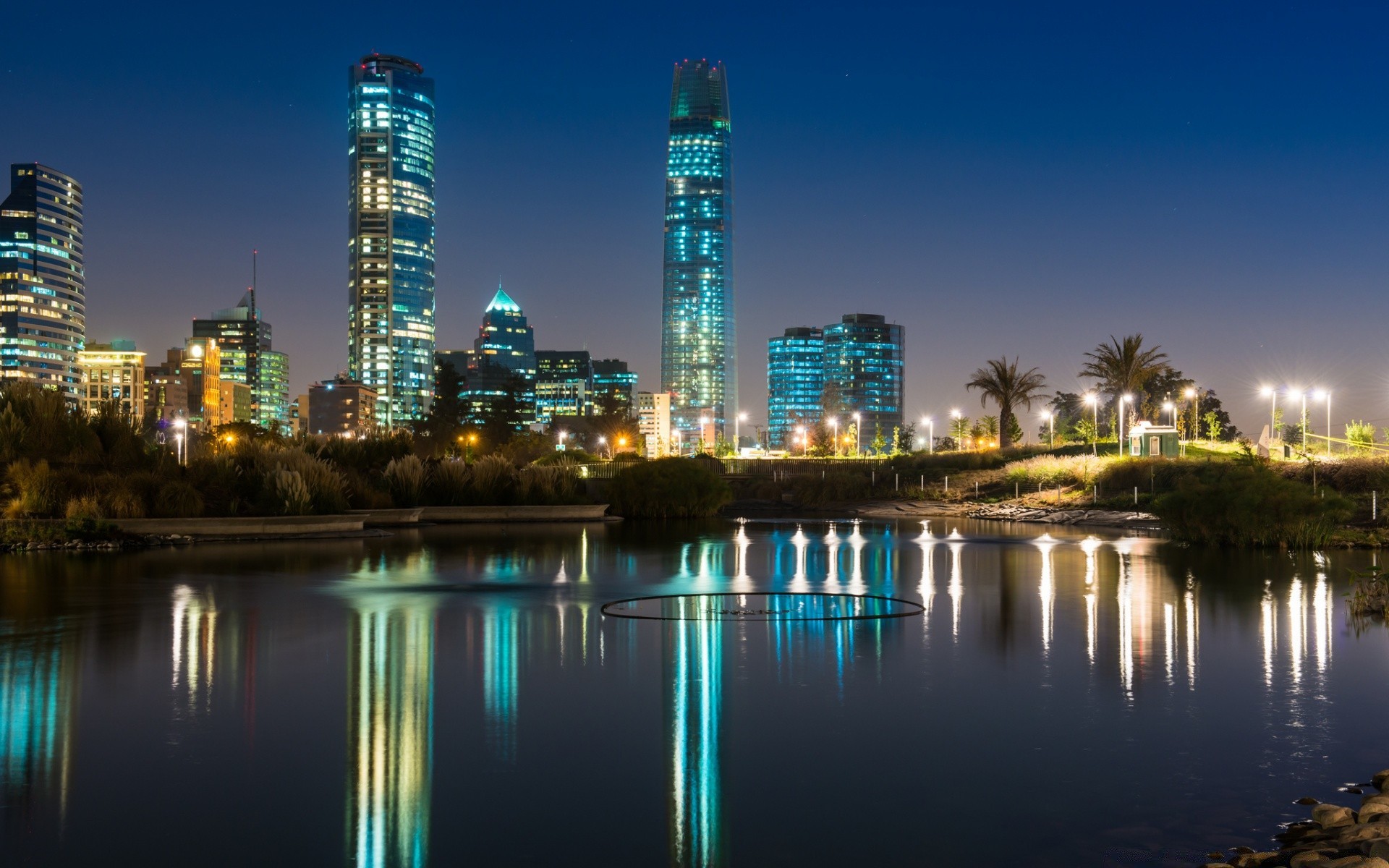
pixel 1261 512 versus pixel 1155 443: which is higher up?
pixel 1155 443

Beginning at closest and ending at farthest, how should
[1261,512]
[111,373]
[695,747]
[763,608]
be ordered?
1. [695,747]
2. [763,608]
3. [1261,512]
4. [111,373]

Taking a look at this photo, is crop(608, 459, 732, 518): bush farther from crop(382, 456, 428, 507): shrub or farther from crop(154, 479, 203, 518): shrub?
crop(154, 479, 203, 518): shrub

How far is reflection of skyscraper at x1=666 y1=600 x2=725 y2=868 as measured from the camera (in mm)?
6066

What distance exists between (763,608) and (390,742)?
759 cm

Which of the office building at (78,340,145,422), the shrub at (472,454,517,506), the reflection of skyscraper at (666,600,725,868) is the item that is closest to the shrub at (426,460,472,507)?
the shrub at (472,454,517,506)

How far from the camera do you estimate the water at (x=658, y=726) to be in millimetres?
6144

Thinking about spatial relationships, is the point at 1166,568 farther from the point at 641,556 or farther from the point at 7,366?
the point at 7,366

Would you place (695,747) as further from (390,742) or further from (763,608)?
(763,608)

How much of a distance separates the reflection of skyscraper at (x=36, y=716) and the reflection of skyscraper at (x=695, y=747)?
3.67 metres

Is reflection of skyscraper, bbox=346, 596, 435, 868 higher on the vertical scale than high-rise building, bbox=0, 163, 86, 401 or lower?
lower

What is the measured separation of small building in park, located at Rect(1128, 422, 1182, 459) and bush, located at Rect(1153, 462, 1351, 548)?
20710 millimetres

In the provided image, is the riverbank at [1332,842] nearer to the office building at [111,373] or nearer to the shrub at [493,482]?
the shrub at [493,482]

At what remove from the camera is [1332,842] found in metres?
5.73

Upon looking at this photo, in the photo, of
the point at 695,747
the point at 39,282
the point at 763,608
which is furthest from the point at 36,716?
the point at 39,282
